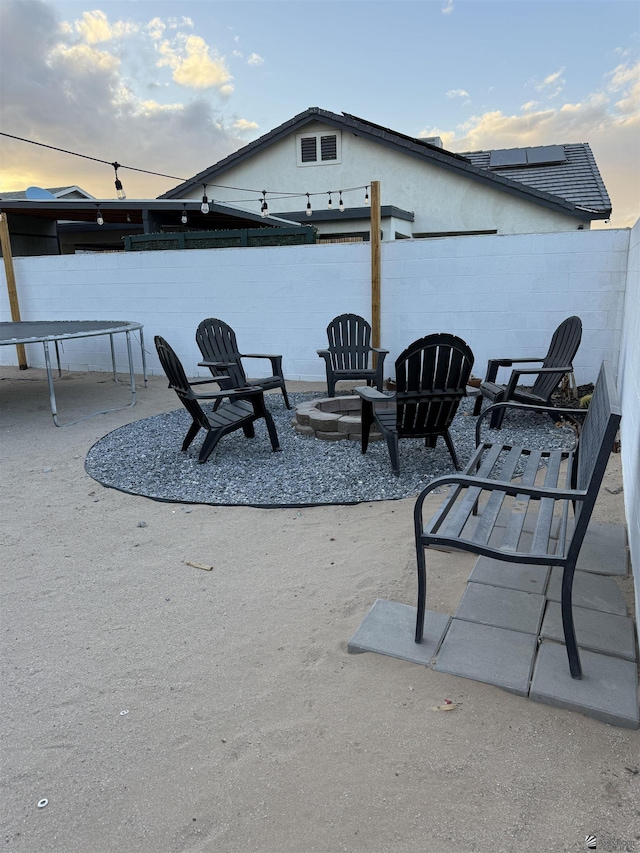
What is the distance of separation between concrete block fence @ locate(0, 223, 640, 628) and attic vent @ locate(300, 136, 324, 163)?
20.3 ft

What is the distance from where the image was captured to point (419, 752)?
151cm

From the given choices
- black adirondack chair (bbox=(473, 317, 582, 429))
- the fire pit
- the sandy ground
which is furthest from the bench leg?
black adirondack chair (bbox=(473, 317, 582, 429))

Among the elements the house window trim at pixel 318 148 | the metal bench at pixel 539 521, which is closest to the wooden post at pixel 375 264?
the metal bench at pixel 539 521

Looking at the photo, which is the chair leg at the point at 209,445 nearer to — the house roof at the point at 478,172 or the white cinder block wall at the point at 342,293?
the white cinder block wall at the point at 342,293

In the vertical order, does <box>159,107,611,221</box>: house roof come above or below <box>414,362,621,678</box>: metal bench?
above

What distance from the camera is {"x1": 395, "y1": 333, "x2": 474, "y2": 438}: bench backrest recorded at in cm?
356

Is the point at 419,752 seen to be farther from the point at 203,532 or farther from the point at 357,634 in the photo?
the point at 203,532

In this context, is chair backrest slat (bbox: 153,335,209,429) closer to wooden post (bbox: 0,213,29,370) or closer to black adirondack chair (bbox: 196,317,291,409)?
black adirondack chair (bbox: 196,317,291,409)

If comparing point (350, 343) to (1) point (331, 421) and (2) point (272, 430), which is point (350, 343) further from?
(2) point (272, 430)

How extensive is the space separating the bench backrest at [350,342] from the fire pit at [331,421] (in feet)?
3.17

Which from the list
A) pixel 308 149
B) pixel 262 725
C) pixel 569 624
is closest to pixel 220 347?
pixel 262 725

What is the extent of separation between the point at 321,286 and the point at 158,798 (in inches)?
240

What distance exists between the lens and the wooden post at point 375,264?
631cm

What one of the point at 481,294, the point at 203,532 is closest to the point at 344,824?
the point at 203,532
